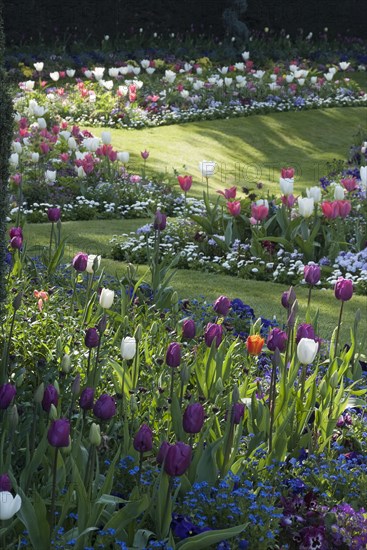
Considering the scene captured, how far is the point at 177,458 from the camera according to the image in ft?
9.30

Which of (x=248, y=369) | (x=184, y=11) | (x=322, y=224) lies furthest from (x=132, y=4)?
(x=248, y=369)

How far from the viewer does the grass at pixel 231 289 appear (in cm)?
705

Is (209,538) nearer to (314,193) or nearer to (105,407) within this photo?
(105,407)

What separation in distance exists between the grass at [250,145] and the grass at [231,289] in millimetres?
2649

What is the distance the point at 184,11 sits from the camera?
23.7 m

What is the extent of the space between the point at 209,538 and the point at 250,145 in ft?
39.9

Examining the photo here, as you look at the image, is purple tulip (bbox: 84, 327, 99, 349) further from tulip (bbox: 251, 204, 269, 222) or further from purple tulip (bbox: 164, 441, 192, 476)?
tulip (bbox: 251, 204, 269, 222)

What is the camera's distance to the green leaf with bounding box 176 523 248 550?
9.82 feet

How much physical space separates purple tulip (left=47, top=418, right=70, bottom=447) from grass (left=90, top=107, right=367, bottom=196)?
8.61 meters

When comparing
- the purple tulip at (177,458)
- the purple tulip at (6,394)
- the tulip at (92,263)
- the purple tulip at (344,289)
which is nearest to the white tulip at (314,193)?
the tulip at (92,263)

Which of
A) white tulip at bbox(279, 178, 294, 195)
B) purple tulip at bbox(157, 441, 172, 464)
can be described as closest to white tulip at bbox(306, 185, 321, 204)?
white tulip at bbox(279, 178, 294, 195)

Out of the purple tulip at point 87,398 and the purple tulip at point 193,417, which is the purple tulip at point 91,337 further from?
the purple tulip at point 193,417

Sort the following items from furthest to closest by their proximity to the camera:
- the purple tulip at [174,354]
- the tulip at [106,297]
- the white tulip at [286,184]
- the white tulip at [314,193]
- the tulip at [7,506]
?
the white tulip at [286,184], the white tulip at [314,193], the tulip at [106,297], the purple tulip at [174,354], the tulip at [7,506]

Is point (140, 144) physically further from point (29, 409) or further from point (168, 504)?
point (168, 504)
